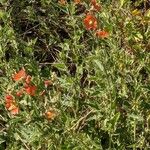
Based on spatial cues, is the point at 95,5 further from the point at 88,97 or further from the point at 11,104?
the point at 11,104

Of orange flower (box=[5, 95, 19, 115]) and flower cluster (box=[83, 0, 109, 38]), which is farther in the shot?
flower cluster (box=[83, 0, 109, 38])

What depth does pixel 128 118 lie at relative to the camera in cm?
255

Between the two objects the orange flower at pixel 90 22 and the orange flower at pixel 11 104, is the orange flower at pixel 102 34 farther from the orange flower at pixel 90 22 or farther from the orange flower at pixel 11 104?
the orange flower at pixel 11 104

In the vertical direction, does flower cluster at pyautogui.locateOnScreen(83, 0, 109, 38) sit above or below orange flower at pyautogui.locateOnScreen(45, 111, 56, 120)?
above

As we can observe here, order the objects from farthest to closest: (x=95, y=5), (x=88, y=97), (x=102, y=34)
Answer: (x=95, y=5) → (x=88, y=97) → (x=102, y=34)

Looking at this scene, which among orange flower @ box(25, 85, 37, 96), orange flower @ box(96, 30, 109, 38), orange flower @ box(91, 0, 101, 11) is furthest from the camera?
orange flower @ box(91, 0, 101, 11)

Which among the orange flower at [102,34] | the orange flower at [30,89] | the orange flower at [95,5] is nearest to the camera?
the orange flower at [30,89]

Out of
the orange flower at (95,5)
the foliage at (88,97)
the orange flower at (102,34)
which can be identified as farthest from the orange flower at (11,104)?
the orange flower at (95,5)

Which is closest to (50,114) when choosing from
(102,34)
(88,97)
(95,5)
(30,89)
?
(30,89)

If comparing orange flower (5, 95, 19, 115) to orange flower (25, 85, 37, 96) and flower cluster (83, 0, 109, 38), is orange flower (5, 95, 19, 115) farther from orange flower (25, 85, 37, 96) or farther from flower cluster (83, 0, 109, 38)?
flower cluster (83, 0, 109, 38)

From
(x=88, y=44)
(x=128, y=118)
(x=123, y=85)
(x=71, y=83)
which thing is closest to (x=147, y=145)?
→ (x=128, y=118)

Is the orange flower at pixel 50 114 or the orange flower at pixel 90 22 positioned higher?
the orange flower at pixel 90 22

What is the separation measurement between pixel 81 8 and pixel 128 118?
1.54 meters

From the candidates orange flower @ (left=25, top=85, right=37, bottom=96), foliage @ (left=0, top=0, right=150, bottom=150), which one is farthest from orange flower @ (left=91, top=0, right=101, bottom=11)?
orange flower @ (left=25, top=85, right=37, bottom=96)
